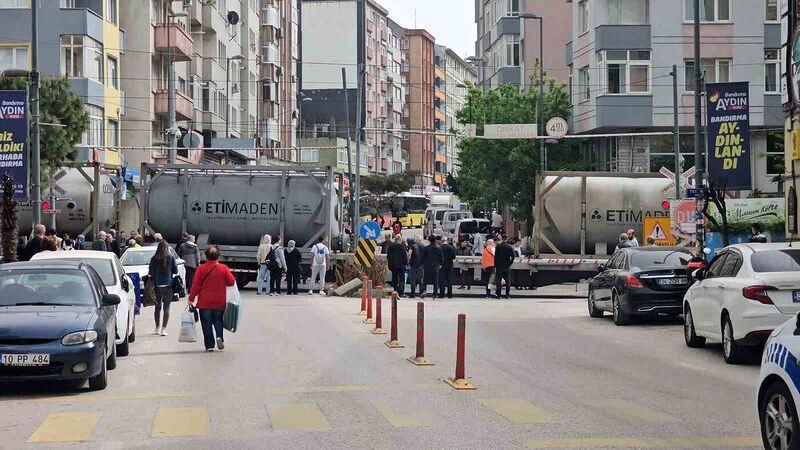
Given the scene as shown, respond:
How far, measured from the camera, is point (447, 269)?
3569 cm

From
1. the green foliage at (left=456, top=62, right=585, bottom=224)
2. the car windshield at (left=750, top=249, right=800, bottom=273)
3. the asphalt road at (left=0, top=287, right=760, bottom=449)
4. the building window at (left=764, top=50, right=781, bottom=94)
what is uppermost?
the building window at (left=764, top=50, right=781, bottom=94)

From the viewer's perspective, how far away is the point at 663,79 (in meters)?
50.4

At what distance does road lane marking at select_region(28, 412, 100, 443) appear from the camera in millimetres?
10641

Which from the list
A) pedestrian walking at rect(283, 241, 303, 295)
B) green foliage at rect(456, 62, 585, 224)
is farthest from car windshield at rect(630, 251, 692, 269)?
green foliage at rect(456, 62, 585, 224)

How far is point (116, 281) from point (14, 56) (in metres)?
30.8

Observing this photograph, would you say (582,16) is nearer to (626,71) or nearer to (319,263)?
(626,71)

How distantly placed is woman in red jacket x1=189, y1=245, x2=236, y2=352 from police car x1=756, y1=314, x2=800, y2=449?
10.7 m

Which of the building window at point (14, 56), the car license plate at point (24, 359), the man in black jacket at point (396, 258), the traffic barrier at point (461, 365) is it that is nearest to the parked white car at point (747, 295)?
the traffic barrier at point (461, 365)

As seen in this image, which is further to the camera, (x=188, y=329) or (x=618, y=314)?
(x=618, y=314)

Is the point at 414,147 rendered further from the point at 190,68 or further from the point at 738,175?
the point at 738,175

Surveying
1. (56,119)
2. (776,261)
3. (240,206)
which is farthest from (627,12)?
(776,261)

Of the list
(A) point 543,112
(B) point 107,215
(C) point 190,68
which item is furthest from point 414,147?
(B) point 107,215

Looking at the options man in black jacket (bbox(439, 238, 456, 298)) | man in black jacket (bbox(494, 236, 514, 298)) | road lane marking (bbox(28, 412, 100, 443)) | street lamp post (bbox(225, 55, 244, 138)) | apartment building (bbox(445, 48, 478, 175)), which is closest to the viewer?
road lane marking (bbox(28, 412, 100, 443))

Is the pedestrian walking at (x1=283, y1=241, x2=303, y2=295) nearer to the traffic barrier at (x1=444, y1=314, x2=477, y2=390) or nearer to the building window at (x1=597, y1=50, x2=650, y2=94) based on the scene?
the building window at (x1=597, y1=50, x2=650, y2=94)
